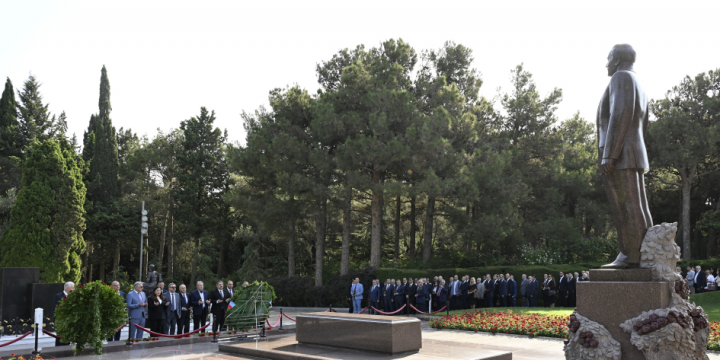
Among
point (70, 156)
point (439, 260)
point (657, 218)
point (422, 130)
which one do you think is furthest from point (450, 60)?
point (70, 156)

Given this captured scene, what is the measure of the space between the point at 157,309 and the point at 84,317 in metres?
2.42

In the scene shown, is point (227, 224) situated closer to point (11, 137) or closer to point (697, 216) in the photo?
point (11, 137)

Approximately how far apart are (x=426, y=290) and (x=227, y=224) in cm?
2403

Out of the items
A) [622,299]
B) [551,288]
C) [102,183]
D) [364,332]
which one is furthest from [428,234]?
[102,183]

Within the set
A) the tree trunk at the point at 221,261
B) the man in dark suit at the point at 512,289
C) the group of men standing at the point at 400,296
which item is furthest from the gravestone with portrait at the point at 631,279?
the tree trunk at the point at 221,261

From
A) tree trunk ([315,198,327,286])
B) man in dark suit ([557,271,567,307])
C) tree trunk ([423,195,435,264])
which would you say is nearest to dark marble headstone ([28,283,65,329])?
tree trunk ([315,198,327,286])

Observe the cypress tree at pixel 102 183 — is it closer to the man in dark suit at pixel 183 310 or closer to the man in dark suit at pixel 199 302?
the man in dark suit at pixel 199 302

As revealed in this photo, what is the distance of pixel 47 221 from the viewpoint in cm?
2747

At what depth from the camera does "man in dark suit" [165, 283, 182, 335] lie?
1283 cm

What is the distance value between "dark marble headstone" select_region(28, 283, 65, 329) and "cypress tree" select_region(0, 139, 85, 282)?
44.4ft

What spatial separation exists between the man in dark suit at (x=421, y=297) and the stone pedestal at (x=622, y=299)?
12.0 m

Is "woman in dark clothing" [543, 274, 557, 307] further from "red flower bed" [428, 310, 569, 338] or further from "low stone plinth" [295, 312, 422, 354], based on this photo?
"low stone plinth" [295, 312, 422, 354]

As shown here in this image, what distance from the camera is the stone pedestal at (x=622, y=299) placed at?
6.88m

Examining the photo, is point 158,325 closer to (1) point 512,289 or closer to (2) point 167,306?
(2) point 167,306
